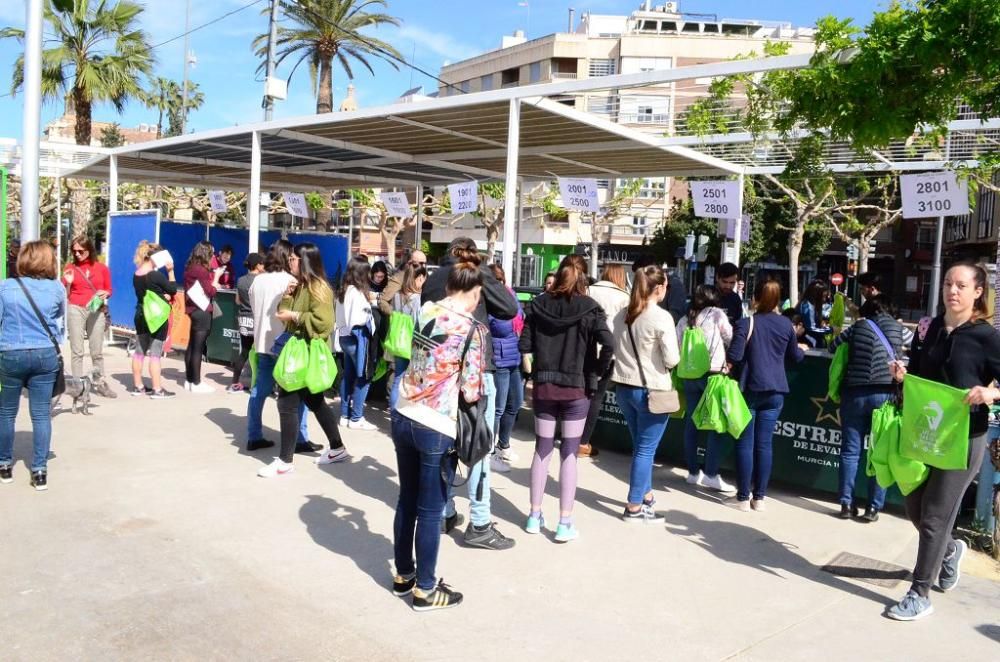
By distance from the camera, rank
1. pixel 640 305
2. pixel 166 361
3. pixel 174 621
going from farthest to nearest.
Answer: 1. pixel 166 361
2. pixel 640 305
3. pixel 174 621

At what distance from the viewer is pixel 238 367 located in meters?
10.2

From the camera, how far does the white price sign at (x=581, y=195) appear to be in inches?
475

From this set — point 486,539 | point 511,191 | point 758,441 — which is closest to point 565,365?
point 486,539

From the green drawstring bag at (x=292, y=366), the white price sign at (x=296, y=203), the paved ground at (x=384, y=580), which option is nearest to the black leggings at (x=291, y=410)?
the green drawstring bag at (x=292, y=366)

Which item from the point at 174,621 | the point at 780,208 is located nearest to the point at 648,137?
the point at 174,621

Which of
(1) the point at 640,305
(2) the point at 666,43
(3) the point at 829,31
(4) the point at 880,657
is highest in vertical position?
(2) the point at 666,43

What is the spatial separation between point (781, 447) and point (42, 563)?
5.21 meters

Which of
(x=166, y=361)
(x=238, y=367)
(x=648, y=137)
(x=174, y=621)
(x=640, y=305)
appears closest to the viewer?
(x=174, y=621)

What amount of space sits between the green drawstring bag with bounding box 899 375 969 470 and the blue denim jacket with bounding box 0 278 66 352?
5456 mm

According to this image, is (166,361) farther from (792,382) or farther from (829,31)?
(829,31)

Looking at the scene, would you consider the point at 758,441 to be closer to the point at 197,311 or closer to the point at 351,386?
the point at 351,386

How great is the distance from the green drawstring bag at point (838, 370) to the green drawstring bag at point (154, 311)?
697 centimetres

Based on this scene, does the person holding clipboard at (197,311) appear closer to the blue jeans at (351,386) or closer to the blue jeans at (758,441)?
the blue jeans at (351,386)

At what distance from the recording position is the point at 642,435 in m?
5.71
